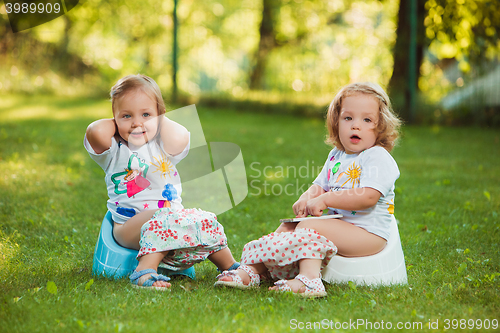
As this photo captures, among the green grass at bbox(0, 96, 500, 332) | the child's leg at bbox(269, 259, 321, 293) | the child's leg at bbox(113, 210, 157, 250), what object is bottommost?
the green grass at bbox(0, 96, 500, 332)

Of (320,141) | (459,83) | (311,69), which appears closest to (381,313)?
(320,141)

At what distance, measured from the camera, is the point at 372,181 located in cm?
216

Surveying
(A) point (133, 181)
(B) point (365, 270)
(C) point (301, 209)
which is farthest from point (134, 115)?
(B) point (365, 270)

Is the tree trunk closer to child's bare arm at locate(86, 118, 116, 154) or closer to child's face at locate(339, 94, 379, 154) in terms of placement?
child's face at locate(339, 94, 379, 154)

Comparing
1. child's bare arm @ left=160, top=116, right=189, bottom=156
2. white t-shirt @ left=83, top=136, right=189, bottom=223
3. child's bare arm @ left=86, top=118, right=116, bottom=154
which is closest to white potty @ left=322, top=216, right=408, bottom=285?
white t-shirt @ left=83, top=136, right=189, bottom=223

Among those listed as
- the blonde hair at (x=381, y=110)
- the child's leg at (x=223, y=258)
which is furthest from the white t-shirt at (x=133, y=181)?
the blonde hair at (x=381, y=110)

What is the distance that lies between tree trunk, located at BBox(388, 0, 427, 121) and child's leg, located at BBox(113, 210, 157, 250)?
6.32 meters

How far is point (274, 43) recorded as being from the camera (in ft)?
40.9

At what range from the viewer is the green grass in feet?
5.85

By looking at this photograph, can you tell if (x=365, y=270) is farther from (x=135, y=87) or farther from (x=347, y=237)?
(x=135, y=87)

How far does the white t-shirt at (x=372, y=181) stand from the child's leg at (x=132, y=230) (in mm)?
941

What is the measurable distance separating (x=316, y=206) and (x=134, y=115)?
101 cm

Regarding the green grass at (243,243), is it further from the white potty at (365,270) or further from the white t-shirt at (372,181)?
the white t-shirt at (372,181)

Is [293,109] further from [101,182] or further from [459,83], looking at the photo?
[101,182]
